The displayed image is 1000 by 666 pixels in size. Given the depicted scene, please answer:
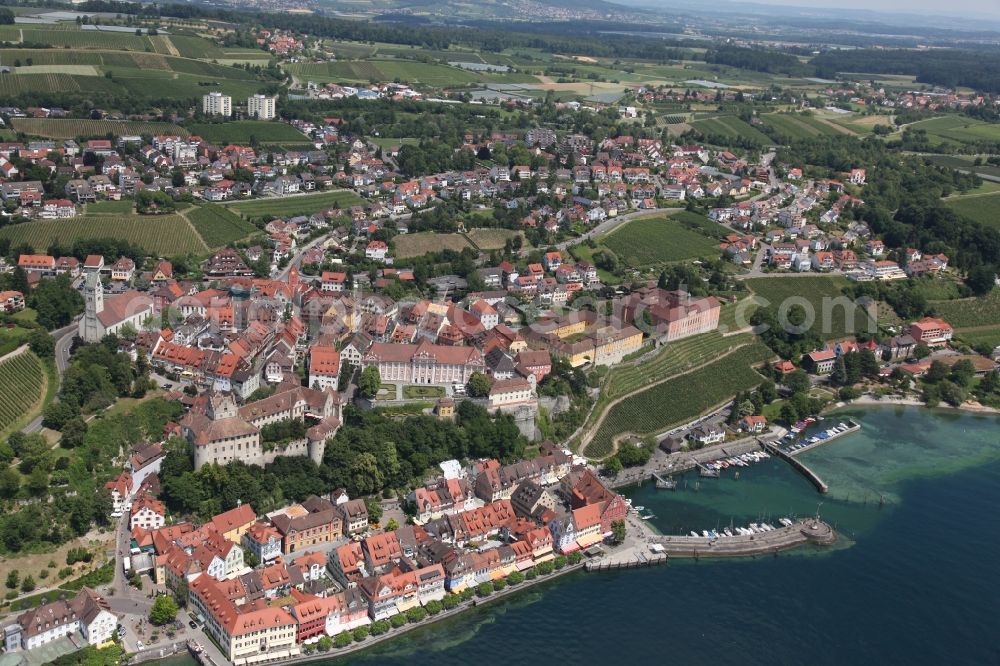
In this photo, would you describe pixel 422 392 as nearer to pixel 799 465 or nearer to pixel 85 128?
pixel 799 465

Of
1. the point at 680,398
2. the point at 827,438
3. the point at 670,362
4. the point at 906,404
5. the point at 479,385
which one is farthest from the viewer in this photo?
the point at 906,404

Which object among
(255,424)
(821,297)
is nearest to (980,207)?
(821,297)

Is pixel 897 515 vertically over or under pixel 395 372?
under

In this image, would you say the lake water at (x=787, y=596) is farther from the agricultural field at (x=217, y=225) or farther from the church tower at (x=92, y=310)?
the agricultural field at (x=217, y=225)

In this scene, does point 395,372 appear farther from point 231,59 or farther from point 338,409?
point 231,59

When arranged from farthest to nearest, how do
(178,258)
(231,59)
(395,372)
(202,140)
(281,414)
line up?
1. (231,59)
2. (202,140)
3. (178,258)
4. (395,372)
5. (281,414)

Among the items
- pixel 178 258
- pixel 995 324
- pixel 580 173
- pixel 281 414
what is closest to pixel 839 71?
pixel 580 173

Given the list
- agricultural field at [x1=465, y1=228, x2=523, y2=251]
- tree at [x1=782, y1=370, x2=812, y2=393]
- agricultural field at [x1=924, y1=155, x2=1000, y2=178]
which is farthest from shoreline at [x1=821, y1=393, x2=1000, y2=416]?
agricultural field at [x1=924, y1=155, x2=1000, y2=178]
